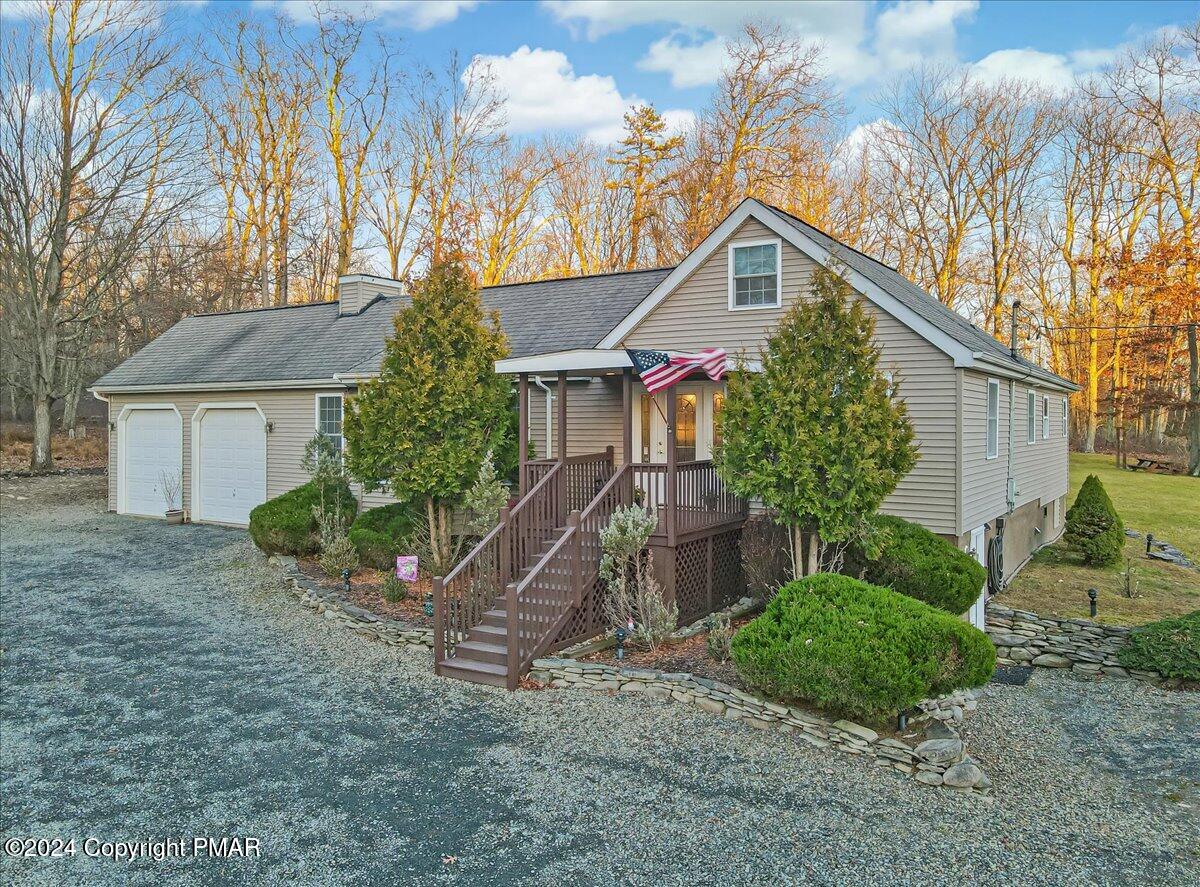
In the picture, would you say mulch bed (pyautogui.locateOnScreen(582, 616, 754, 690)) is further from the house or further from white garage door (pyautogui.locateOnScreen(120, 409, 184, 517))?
white garage door (pyautogui.locateOnScreen(120, 409, 184, 517))

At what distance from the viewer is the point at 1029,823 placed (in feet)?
16.5

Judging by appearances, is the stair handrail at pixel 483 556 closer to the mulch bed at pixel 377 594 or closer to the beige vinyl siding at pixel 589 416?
the mulch bed at pixel 377 594

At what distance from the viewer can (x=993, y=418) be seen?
11.8 meters

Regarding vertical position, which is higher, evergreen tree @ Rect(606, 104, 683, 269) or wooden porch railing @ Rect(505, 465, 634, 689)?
evergreen tree @ Rect(606, 104, 683, 269)

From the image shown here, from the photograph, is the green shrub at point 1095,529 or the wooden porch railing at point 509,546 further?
the green shrub at point 1095,529

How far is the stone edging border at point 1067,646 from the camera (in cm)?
843

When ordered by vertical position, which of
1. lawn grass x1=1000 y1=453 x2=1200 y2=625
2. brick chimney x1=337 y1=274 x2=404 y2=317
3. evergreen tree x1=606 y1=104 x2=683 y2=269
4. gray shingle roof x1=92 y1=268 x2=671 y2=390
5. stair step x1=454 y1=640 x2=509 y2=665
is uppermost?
evergreen tree x1=606 y1=104 x2=683 y2=269

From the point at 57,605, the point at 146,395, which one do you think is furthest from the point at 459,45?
the point at 57,605

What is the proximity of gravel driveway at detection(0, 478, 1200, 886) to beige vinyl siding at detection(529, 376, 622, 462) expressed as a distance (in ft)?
16.7

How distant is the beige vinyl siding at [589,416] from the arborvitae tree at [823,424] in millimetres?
4238

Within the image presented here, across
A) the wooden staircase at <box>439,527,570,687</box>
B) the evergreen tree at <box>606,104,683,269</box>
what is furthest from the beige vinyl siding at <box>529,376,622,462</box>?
the evergreen tree at <box>606,104,683,269</box>

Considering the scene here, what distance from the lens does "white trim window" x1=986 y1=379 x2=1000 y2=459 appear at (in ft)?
37.5

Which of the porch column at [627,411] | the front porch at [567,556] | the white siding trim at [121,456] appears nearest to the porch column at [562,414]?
the front porch at [567,556]
